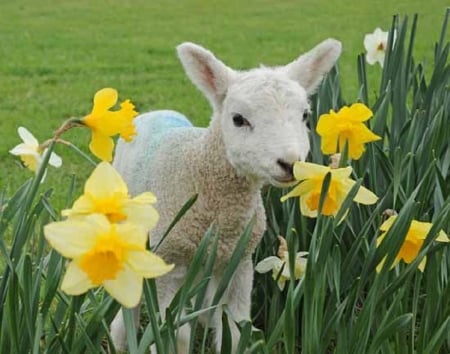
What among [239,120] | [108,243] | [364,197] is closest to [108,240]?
[108,243]

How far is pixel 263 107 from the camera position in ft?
8.09

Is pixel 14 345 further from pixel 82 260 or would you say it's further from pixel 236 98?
pixel 236 98

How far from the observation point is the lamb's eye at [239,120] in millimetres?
2527

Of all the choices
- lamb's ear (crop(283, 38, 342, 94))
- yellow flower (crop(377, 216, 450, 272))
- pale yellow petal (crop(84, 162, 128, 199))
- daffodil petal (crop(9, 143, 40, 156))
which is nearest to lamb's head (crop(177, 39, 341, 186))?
lamb's ear (crop(283, 38, 342, 94))

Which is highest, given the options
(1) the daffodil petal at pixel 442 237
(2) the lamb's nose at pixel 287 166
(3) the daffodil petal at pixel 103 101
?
(3) the daffodil petal at pixel 103 101

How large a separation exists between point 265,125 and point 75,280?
1084mm

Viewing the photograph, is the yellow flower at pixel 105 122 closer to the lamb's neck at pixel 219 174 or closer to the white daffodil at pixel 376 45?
the lamb's neck at pixel 219 174

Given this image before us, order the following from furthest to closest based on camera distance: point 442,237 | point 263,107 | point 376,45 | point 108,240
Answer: point 376,45 < point 263,107 < point 442,237 < point 108,240

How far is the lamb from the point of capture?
2.47 meters

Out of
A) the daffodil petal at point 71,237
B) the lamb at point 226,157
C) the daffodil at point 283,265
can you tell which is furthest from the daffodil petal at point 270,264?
the daffodil petal at point 71,237

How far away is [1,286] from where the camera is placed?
2.11 metres

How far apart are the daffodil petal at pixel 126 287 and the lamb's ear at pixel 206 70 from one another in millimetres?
1362

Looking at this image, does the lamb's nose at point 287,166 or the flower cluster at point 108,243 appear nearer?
Result: the flower cluster at point 108,243

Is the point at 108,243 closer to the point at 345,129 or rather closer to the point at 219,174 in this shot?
the point at 345,129
